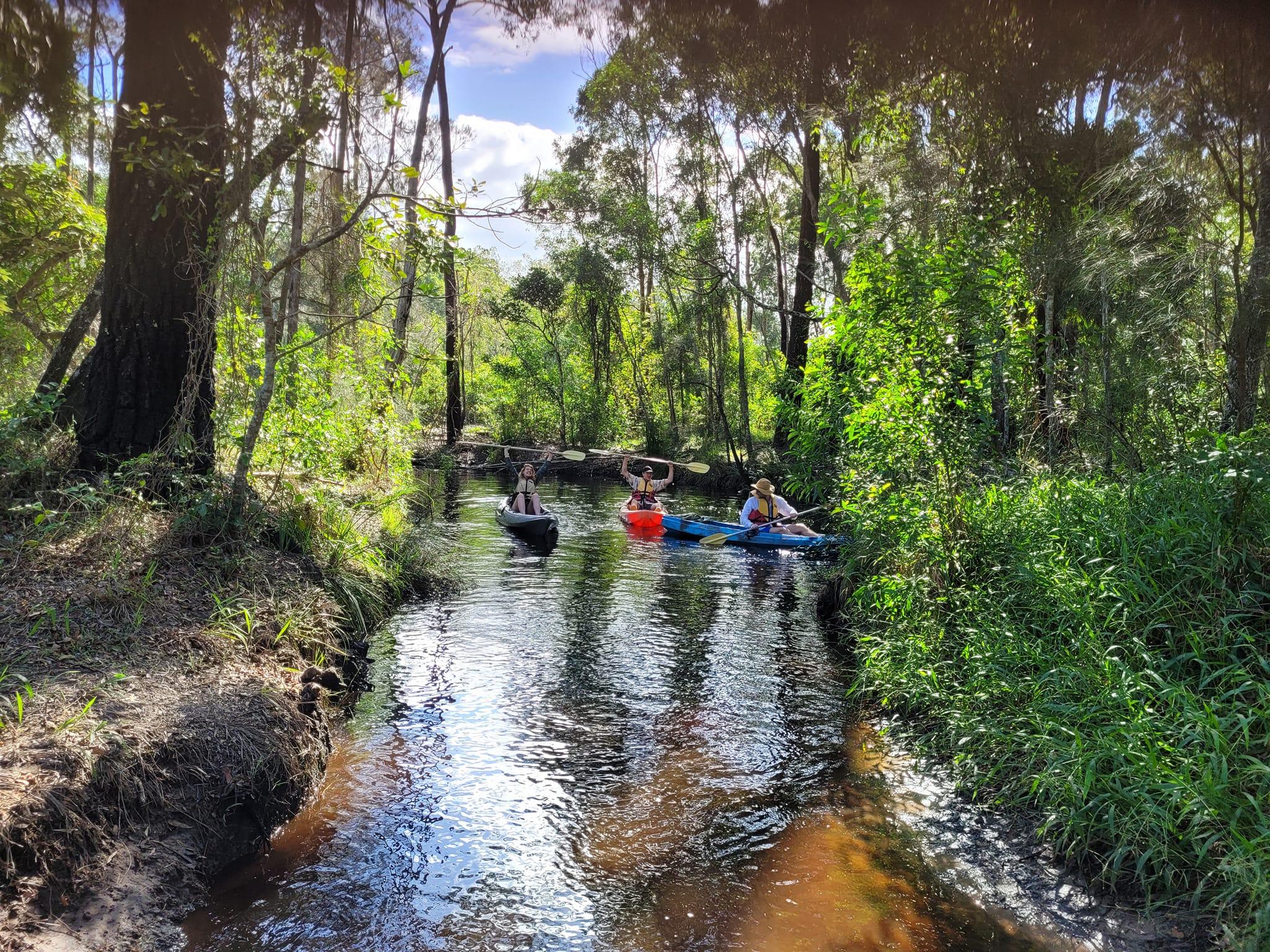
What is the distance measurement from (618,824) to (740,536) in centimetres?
915

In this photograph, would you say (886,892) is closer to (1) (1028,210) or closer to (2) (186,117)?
(1) (1028,210)

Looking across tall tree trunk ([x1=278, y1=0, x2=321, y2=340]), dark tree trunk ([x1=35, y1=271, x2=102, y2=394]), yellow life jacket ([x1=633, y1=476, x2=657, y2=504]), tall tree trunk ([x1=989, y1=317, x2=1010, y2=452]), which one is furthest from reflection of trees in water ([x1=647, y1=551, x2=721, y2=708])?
dark tree trunk ([x1=35, y1=271, x2=102, y2=394])

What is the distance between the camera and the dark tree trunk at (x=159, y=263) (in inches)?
260

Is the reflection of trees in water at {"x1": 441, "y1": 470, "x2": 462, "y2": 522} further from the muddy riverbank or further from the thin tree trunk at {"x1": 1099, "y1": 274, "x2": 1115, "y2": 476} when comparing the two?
the thin tree trunk at {"x1": 1099, "y1": 274, "x2": 1115, "y2": 476}

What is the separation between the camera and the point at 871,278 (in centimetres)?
747

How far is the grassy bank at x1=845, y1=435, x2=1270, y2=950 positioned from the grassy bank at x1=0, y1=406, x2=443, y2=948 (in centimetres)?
427

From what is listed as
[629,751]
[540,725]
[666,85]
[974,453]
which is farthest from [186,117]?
[666,85]

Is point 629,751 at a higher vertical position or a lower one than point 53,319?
lower

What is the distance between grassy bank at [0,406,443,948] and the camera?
320cm

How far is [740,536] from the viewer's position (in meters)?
13.4

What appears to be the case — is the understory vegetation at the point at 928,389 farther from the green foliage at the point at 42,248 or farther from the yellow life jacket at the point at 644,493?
the yellow life jacket at the point at 644,493

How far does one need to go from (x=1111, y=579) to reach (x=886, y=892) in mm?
2390

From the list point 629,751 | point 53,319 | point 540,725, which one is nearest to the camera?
point 629,751

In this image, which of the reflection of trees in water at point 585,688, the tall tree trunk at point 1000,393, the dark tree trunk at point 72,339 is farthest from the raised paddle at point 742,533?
the dark tree trunk at point 72,339
